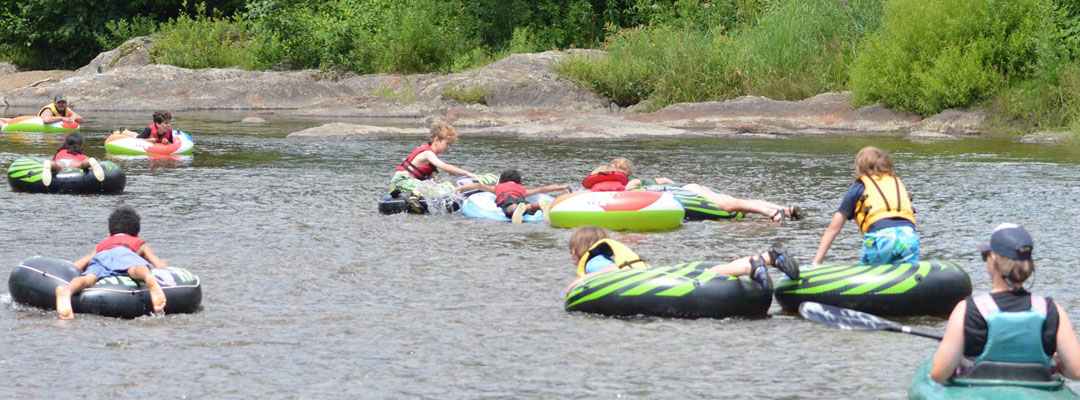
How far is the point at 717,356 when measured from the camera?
7375mm

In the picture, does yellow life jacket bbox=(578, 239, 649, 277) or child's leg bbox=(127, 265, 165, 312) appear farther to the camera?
yellow life jacket bbox=(578, 239, 649, 277)

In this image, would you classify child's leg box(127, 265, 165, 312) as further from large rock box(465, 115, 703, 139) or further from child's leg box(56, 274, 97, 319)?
large rock box(465, 115, 703, 139)

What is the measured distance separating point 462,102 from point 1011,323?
1040 inches

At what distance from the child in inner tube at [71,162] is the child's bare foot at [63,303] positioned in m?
7.33

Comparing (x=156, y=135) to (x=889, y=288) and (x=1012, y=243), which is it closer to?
(x=889, y=288)

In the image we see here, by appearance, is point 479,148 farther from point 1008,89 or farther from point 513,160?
point 1008,89

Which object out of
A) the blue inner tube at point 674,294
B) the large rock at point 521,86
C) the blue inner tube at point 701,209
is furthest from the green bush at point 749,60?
the blue inner tube at point 674,294

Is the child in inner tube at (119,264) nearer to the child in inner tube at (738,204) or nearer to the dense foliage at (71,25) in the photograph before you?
the child in inner tube at (738,204)

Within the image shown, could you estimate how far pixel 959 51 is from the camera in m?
25.0

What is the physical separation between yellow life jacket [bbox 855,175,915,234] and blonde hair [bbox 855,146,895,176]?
0.14 feet

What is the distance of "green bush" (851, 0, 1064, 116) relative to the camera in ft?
81.2

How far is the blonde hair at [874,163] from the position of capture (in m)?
8.48

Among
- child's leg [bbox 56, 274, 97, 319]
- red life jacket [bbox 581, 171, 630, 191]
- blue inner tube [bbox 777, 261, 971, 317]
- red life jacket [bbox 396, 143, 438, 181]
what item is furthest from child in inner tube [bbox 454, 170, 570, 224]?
child's leg [bbox 56, 274, 97, 319]

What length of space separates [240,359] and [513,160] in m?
13.0
